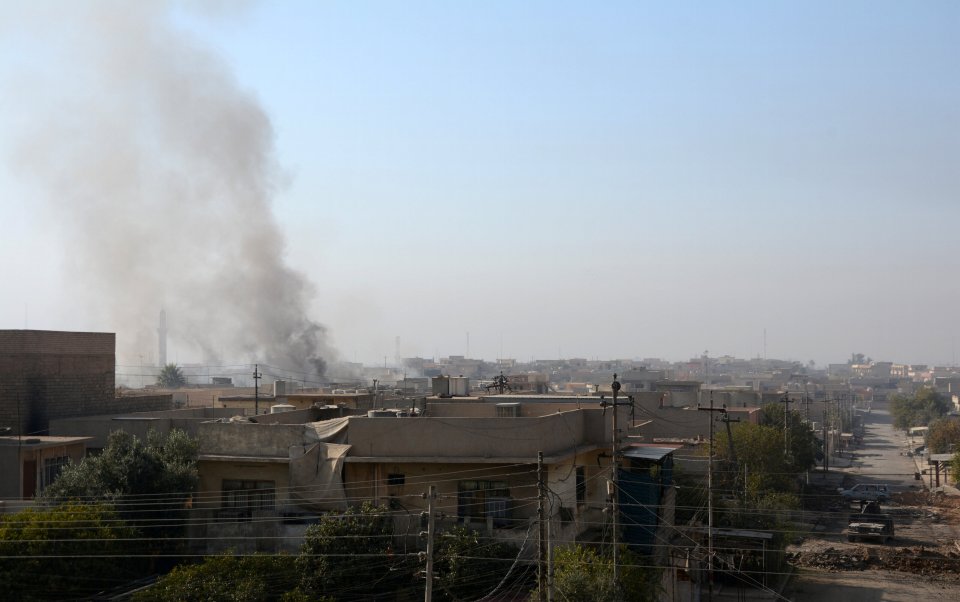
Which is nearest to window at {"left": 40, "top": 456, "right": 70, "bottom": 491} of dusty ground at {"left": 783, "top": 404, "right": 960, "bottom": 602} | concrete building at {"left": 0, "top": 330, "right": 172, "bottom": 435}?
concrete building at {"left": 0, "top": 330, "right": 172, "bottom": 435}

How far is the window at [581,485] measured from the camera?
65.3ft

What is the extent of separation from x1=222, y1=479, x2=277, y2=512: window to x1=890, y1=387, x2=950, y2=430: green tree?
84.5m

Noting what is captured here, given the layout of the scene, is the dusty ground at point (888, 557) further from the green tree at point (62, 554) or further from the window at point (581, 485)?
the green tree at point (62, 554)

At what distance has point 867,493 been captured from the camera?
42.9 metres

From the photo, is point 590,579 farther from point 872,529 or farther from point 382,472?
point 872,529

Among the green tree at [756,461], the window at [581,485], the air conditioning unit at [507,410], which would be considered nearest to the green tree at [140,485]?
the air conditioning unit at [507,410]

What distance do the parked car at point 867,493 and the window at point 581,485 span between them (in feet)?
85.7

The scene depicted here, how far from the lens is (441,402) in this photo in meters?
25.4

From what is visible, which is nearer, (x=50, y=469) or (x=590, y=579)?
(x=590, y=579)

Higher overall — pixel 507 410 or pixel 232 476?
pixel 507 410

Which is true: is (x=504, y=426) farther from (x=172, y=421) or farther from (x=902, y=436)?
(x=902, y=436)

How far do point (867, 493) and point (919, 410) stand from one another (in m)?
58.4

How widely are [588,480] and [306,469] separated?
19.1 ft

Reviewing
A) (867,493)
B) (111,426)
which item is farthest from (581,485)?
(867,493)
